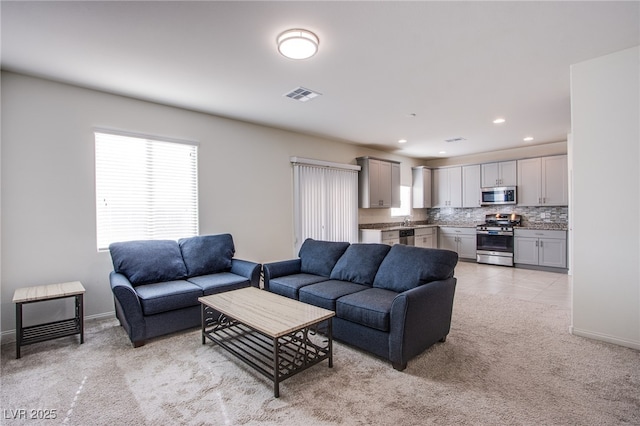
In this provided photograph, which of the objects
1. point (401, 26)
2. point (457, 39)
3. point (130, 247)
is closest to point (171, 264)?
point (130, 247)

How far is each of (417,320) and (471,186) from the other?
5.96 metres

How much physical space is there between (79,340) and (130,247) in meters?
0.99

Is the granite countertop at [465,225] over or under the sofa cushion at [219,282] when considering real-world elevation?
over

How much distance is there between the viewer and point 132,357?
2.69 m

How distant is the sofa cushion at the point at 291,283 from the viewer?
3384mm

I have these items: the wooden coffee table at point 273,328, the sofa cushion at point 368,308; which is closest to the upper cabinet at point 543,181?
the sofa cushion at point 368,308

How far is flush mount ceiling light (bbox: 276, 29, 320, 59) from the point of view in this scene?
2.37 m

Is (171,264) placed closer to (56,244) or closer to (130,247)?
(130,247)

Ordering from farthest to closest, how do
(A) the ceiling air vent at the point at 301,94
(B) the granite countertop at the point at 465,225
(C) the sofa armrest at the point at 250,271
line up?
1. (B) the granite countertop at the point at 465,225
2. (C) the sofa armrest at the point at 250,271
3. (A) the ceiling air vent at the point at 301,94

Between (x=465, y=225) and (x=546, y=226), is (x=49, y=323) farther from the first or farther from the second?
(x=546, y=226)

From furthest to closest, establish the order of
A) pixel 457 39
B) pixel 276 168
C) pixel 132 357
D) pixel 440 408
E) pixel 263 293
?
pixel 276 168
pixel 263 293
pixel 132 357
pixel 457 39
pixel 440 408

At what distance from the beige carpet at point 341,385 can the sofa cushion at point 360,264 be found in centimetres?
78

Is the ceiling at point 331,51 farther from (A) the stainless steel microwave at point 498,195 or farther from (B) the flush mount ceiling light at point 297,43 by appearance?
(A) the stainless steel microwave at point 498,195

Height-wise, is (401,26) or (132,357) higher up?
(401,26)
